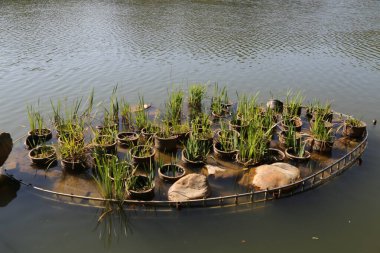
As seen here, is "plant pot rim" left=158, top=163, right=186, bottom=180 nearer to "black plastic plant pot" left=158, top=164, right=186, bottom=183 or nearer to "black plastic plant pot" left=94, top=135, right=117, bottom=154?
"black plastic plant pot" left=158, top=164, right=186, bottom=183

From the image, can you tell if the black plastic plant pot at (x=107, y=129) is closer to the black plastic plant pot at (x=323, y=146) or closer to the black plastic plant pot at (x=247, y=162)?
the black plastic plant pot at (x=247, y=162)

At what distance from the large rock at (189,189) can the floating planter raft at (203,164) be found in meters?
0.02

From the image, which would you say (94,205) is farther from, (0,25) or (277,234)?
(0,25)

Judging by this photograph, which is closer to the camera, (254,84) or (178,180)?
(178,180)

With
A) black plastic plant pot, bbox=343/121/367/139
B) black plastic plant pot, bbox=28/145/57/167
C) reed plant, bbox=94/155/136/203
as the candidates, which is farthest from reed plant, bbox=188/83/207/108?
→ reed plant, bbox=94/155/136/203

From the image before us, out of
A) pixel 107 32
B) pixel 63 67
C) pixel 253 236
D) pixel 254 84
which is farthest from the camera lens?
pixel 107 32

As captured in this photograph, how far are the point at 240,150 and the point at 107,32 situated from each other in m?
17.8

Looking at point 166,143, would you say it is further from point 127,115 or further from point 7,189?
point 7,189

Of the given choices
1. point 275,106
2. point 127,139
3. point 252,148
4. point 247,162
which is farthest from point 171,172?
point 275,106

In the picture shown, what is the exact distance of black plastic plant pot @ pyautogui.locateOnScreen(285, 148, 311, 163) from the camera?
9.69 metres

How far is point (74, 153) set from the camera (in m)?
9.20

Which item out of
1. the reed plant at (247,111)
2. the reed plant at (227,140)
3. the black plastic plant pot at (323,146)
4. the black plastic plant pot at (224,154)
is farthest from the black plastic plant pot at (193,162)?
the black plastic plant pot at (323,146)

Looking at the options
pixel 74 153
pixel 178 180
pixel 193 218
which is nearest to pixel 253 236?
pixel 193 218

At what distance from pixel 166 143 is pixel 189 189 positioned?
2.31 metres
